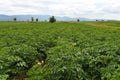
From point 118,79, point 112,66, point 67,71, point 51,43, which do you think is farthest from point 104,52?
point 51,43

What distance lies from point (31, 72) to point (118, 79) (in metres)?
3.04

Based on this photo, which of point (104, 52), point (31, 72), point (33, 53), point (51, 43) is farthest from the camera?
point (51, 43)

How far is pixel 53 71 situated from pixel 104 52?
271 cm

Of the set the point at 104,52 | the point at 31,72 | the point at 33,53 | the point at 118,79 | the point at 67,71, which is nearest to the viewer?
the point at 118,79

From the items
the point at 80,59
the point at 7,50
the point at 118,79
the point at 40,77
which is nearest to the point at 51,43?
the point at 7,50

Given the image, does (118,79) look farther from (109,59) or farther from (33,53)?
(33,53)

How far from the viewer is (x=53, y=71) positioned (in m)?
6.92

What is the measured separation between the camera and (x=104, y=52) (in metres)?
8.79

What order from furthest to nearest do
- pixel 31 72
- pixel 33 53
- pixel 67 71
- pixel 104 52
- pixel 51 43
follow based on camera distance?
pixel 51 43, pixel 33 53, pixel 104 52, pixel 31 72, pixel 67 71

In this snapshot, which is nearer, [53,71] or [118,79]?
[118,79]

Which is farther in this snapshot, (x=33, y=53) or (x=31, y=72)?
(x=33, y=53)

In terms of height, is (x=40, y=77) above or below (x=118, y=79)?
below

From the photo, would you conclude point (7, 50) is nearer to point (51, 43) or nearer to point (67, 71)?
point (67, 71)

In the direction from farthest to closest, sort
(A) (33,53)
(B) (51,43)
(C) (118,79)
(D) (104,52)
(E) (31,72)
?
(B) (51,43), (A) (33,53), (D) (104,52), (E) (31,72), (C) (118,79)
